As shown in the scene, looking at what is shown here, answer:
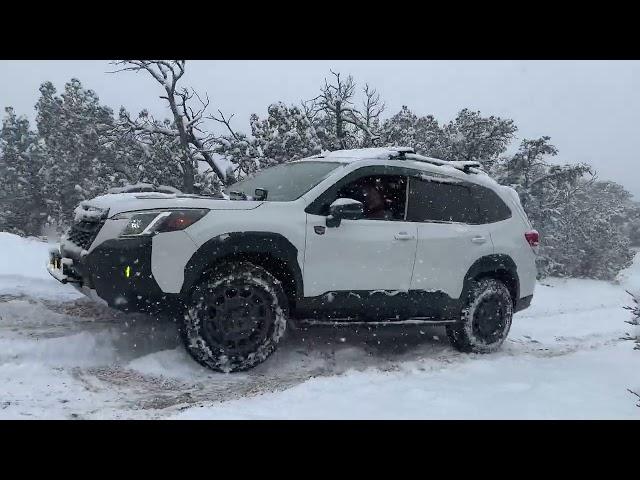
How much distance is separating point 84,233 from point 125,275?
0.67 metres

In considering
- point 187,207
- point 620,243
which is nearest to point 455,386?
point 187,207

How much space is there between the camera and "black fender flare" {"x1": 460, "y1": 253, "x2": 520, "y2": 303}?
5449mm

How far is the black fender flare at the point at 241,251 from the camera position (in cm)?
411

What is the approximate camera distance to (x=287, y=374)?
14.9 feet

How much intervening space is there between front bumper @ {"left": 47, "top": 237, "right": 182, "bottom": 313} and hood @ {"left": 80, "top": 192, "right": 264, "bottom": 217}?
10.8 inches

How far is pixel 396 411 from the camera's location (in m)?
3.38

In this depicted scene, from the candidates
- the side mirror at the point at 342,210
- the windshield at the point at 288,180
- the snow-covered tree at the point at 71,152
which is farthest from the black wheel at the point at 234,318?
the snow-covered tree at the point at 71,152

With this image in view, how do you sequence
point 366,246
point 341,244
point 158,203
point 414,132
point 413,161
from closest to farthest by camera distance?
1. point 158,203
2. point 341,244
3. point 366,246
4. point 413,161
5. point 414,132

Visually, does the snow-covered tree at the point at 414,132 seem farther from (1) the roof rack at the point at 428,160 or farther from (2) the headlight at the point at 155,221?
(2) the headlight at the point at 155,221

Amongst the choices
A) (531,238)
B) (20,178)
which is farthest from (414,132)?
(20,178)

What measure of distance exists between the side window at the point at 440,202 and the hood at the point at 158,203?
5.02 feet

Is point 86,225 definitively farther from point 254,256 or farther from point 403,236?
point 403,236

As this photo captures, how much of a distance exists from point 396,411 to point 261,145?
504 inches
